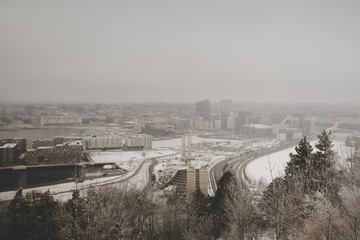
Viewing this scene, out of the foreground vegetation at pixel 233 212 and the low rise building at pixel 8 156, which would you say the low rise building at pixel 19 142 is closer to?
the low rise building at pixel 8 156

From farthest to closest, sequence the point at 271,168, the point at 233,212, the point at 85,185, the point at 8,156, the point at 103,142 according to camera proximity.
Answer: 1. the point at 103,142
2. the point at 8,156
3. the point at 271,168
4. the point at 85,185
5. the point at 233,212

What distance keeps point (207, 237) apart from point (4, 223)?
2299 millimetres

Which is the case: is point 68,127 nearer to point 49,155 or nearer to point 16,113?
point 16,113

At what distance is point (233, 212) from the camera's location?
2.46 m

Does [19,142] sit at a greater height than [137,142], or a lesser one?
greater

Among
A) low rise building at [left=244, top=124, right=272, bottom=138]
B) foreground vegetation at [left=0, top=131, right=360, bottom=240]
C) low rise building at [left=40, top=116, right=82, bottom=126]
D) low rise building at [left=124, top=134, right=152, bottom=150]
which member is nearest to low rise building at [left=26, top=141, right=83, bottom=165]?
low rise building at [left=124, top=134, right=152, bottom=150]

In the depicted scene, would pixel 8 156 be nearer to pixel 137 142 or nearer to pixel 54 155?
pixel 54 155

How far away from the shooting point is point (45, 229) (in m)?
2.51

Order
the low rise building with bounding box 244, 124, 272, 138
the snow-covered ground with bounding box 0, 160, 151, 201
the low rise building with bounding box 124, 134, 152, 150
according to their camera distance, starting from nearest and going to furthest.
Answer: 1. the snow-covered ground with bounding box 0, 160, 151, 201
2. the low rise building with bounding box 124, 134, 152, 150
3. the low rise building with bounding box 244, 124, 272, 138

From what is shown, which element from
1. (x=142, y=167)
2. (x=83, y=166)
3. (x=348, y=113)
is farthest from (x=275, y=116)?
(x=83, y=166)

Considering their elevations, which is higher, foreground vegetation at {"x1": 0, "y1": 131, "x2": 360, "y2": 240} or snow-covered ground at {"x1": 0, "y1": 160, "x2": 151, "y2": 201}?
foreground vegetation at {"x1": 0, "y1": 131, "x2": 360, "y2": 240}

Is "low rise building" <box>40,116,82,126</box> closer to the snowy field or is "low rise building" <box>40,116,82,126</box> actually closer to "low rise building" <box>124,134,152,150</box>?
"low rise building" <box>124,134,152,150</box>

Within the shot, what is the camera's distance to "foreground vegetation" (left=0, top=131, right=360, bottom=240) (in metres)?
1.79

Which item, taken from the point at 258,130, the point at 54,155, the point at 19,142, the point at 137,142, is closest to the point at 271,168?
the point at 54,155
